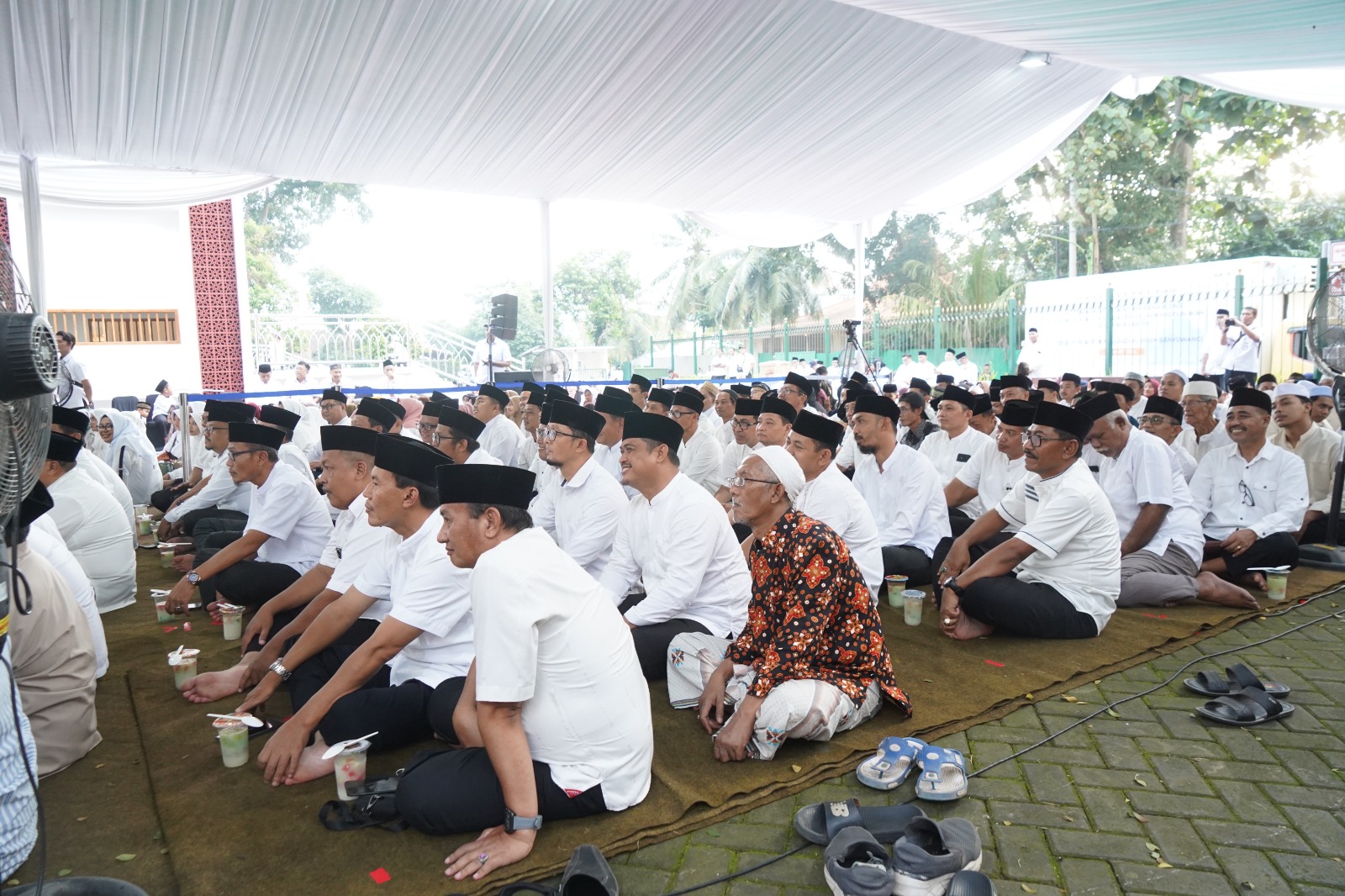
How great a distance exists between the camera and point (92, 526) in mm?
4730

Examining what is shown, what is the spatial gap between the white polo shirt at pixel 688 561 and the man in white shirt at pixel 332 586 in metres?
1.08

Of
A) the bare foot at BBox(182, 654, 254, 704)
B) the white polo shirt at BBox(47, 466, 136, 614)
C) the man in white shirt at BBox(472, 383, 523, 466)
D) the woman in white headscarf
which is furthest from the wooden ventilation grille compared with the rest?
the bare foot at BBox(182, 654, 254, 704)

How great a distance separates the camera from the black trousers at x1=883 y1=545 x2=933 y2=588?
17.4 ft

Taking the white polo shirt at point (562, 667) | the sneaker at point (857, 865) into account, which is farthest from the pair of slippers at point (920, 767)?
the white polo shirt at point (562, 667)

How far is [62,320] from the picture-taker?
1445 centimetres

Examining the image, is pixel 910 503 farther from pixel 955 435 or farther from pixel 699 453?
pixel 699 453

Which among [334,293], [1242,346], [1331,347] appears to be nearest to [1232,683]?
[1331,347]

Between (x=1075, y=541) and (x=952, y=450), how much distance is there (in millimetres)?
2667

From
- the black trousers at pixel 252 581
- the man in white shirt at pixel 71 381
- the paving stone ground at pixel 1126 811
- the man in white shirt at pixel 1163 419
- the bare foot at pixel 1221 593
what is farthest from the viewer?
the man in white shirt at pixel 71 381

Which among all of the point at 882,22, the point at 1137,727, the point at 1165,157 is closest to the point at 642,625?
the point at 1137,727

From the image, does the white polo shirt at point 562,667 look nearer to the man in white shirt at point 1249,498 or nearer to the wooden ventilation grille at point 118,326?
the man in white shirt at point 1249,498

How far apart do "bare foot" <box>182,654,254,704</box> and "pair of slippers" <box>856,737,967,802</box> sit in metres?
2.58

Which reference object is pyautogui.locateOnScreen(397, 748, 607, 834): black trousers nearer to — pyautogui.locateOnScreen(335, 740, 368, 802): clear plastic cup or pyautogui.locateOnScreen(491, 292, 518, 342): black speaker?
pyautogui.locateOnScreen(335, 740, 368, 802): clear plastic cup

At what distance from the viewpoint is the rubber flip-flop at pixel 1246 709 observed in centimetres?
317
